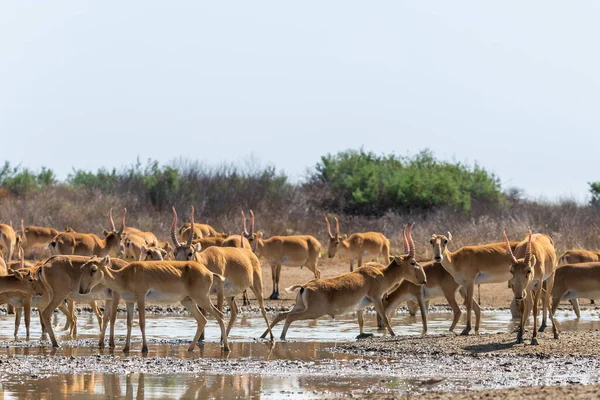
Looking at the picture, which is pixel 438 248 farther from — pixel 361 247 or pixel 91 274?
pixel 361 247

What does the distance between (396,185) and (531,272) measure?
100.0ft

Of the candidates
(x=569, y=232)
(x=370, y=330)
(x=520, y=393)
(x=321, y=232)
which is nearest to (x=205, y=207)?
(x=321, y=232)

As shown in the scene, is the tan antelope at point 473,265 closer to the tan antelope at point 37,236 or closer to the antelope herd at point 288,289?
the antelope herd at point 288,289

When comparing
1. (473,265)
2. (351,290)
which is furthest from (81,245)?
(473,265)

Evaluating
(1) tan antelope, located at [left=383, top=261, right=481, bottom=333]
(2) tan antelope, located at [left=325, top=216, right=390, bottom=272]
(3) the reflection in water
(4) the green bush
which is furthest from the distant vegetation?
(3) the reflection in water

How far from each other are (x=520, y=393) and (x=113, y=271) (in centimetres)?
731

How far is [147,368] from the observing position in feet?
47.3

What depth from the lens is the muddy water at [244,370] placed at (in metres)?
12.5

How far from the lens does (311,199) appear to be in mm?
50375

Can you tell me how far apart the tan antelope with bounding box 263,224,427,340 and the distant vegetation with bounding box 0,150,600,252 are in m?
20.5

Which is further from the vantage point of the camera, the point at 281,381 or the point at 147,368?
the point at 147,368

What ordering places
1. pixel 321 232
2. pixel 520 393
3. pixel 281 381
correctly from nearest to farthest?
pixel 520 393 → pixel 281 381 → pixel 321 232

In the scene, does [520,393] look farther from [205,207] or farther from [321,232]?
[205,207]

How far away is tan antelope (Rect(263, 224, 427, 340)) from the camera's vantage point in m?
17.5
